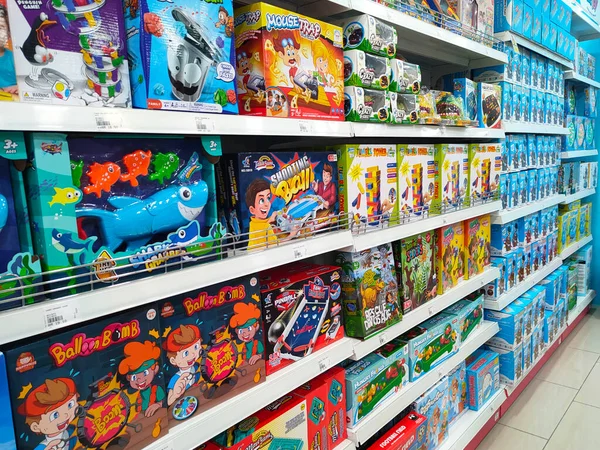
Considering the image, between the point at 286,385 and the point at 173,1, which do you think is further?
the point at 286,385

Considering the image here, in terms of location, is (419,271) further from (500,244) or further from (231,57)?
(231,57)

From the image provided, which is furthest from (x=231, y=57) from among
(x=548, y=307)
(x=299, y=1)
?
(x=548, y=307)

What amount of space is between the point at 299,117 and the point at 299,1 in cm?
46

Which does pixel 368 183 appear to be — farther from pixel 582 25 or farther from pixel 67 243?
pixel 582 25

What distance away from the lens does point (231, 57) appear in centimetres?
108

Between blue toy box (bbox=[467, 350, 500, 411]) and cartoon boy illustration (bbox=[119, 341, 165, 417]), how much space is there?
1.94 meters

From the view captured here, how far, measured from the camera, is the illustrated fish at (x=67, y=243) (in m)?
0.81

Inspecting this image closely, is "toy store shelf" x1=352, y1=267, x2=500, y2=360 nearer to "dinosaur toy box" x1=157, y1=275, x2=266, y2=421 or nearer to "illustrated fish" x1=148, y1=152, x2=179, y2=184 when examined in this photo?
"dinosaur toy box" x1=157, y1=275, x2=266, y2=421

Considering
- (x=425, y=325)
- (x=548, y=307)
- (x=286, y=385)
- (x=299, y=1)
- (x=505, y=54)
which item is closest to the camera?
(x=286, y=385)

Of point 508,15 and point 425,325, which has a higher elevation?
point 508,15

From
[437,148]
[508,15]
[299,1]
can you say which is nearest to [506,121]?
[508,15]

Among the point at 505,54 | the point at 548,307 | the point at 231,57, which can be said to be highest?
the point at 505,54

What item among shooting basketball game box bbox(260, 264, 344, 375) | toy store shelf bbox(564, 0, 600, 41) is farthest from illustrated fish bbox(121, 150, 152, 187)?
toy store shelf bbox(564, 0, 600, 41)

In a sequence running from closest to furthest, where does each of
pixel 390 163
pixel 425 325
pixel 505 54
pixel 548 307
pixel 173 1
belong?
pixel 173 1 → pixel 390 163 → pixel 425 325 → pixel 505 54 → pixel 548 307
